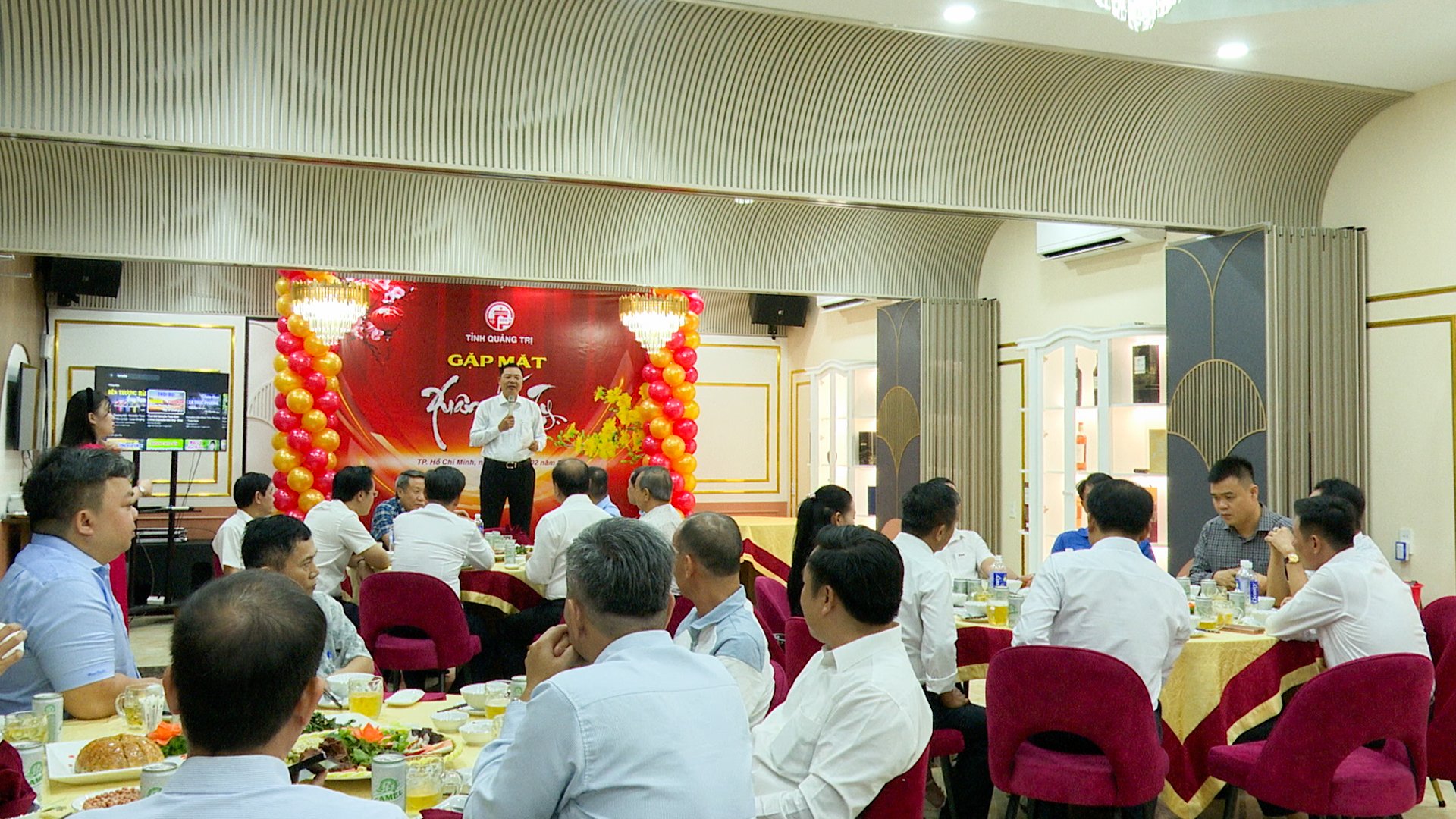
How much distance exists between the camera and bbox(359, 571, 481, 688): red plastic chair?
557 centimetres

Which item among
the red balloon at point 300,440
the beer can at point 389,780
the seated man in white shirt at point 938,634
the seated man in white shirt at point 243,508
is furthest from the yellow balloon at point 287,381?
the beer can at point 389,780

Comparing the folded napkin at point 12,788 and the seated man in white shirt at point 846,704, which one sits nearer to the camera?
the folded napkin at point 12,788

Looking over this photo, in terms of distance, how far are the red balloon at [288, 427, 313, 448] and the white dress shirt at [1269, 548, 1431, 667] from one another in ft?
26.5

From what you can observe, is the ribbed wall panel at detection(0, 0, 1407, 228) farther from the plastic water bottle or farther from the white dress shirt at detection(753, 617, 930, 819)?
the white dress shirt at detection(753, 617, 930, 819)

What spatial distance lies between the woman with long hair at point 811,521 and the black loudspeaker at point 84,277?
8.26 meters

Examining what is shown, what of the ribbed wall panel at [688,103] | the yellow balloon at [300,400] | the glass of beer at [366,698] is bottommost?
the glass of beer at [366,698]

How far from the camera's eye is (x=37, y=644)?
2975mm

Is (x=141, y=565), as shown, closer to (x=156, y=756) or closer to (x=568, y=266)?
(x=568, y=266)

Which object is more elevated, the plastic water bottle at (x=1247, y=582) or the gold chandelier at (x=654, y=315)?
the gold chandelier at (x=654, y=315)

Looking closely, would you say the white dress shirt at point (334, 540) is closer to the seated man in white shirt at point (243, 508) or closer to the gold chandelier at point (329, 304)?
the seated man in white shirt at point (243, 508)

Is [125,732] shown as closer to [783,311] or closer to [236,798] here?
[236,798]

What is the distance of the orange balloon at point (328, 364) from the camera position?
1066 centimetres

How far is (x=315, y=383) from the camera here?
1066 cm

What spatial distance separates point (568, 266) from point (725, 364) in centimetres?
449
